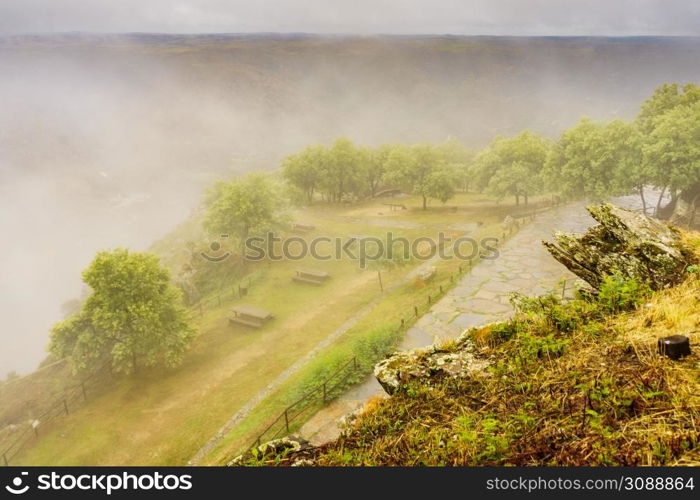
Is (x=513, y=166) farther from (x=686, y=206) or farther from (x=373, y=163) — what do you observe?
(x=373, y=163)

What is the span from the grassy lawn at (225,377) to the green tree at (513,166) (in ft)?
63.1

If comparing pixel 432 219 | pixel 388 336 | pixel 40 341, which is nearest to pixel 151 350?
pixel 388 336

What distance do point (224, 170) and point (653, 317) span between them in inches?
6967

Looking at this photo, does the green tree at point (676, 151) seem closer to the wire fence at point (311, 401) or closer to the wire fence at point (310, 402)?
the wire fence at point (310, 402)

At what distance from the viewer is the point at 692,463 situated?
273 cm

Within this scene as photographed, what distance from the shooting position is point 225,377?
1991 cm

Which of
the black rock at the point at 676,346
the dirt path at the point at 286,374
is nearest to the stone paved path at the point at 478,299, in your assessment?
the dirt path at the point at 286,374

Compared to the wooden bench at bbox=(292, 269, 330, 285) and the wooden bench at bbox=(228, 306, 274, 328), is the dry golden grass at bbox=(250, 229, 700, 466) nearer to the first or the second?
the wooden bench at bbox=(228, 306, 274, 328)

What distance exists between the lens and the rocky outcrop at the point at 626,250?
241 inches

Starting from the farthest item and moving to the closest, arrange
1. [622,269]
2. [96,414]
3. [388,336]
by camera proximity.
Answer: [96,414] < [388,336] < [622,269]

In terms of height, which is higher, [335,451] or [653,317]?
[653,317]

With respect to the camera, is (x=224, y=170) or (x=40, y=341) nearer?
(x=40, y=341)

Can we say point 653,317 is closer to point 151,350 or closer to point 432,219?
point 151,350

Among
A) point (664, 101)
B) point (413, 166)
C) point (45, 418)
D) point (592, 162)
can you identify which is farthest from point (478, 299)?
point (413, 166)
